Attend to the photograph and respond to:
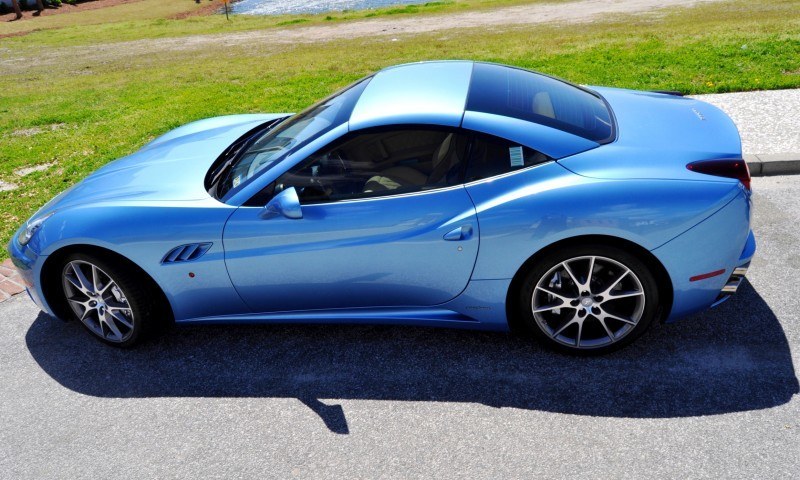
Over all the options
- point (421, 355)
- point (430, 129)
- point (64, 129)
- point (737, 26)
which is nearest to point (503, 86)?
point (430, 129)

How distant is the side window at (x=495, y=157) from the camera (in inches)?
147

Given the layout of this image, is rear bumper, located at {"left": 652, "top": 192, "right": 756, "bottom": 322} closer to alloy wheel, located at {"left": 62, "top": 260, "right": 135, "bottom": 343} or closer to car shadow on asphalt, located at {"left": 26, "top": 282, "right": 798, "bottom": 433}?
car shadow on asphalt, located at {"left": 26, "top": 282, "right": 798, "bottom": 433}

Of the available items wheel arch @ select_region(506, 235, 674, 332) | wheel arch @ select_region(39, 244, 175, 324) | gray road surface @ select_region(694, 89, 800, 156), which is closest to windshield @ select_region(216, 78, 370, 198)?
wheel arch @ select_region(39, 244, 175, 324)

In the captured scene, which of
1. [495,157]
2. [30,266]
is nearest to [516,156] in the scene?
[495,157]

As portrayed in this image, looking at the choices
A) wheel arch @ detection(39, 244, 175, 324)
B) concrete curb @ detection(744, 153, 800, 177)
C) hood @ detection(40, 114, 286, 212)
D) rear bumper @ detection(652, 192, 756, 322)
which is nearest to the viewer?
rear bumper @ detection(652, 192, 756, 322)

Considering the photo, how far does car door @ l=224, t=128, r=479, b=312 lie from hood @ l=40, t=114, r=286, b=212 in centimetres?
57

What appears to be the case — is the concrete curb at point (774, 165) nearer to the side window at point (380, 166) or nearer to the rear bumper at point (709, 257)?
the rear bumper at point (709, 257)

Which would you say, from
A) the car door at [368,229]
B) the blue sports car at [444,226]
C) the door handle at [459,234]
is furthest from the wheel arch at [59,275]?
the door handle at [459,234]

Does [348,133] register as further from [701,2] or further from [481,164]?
[701,2]

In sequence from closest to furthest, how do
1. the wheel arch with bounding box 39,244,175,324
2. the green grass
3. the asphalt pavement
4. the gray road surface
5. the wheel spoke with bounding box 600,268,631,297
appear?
the asphalt pavement
the wheel spoke with bounding box 600,268,631,297
the wheel arch with bounding box 39,244,175,324
the gray road surface
the green grass

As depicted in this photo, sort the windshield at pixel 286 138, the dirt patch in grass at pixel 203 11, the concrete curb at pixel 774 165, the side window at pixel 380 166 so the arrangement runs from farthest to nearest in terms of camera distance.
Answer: the dirt patch in grass at pixel 203 11 < the concrete curb at pixel 774 165 < the windshield at pixel 286 138 < the side window at pixel 380 166

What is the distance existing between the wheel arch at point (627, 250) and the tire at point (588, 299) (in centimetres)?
3

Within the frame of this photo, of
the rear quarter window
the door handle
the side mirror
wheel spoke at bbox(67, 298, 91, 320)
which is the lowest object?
wheel spoke at bbox(67, 298, 91, 320)

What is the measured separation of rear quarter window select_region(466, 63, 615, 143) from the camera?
391 cm
